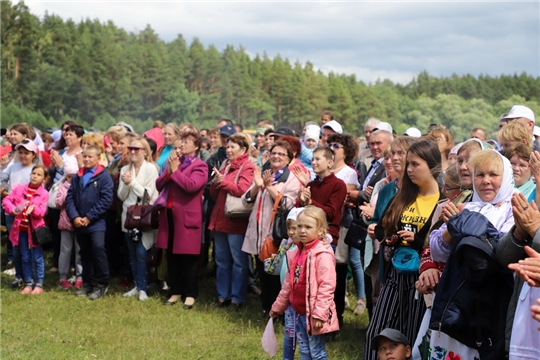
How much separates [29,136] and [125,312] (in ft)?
13.3

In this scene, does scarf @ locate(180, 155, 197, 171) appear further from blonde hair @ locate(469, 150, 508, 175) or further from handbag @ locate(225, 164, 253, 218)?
blonde hair @ locate(469, 150, 508, 175)

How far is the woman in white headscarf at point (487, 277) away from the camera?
379 cm

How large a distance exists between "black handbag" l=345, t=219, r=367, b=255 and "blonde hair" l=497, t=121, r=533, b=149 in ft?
5.22

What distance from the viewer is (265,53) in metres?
103

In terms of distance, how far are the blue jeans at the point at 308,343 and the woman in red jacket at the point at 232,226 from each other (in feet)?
9.76

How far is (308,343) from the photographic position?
18.5 feet

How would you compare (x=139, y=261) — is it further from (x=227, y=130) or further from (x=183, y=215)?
(x=227, y=130)

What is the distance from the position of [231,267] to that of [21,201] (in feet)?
10.5

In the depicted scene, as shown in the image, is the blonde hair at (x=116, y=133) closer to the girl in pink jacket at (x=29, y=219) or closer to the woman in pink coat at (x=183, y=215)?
the girl in pink jacket at (x=29, y=219)

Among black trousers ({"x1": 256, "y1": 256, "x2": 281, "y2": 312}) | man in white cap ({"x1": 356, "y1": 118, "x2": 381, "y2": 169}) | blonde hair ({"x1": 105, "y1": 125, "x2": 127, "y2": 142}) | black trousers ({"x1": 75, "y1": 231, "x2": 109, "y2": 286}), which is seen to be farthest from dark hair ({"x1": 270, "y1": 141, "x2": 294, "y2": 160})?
blonde hair ({"x1": 105, "y1": 125, "x2": 127, "y2": 142})

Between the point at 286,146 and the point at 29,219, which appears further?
the point at 29,219

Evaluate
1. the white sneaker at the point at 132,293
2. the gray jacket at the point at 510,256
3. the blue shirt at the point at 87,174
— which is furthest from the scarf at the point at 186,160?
the gray jacket at the point at 510,256

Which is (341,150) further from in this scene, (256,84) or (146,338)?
(256,84)

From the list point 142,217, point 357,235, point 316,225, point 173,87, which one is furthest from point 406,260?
point 173,87
